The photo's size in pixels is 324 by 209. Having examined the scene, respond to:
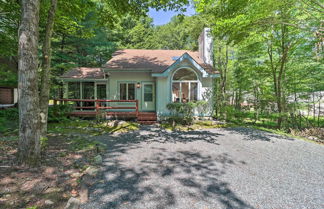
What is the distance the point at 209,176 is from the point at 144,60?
9948 millimetres

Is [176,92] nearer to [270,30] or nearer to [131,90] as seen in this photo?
[131,90]

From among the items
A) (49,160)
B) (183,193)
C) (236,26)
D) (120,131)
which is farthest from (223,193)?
(236,26)

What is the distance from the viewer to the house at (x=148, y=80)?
9555 mm

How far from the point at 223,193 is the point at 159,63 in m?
9.66

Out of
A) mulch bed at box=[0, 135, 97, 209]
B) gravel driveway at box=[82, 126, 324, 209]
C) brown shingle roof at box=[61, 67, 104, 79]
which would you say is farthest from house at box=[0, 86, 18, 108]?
gravel driveway at box=[82, 126, 324, 209]

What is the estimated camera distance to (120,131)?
281 inches

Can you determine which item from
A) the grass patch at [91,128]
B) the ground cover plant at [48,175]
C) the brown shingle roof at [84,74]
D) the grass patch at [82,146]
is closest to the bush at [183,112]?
the grass patch at [91,128]

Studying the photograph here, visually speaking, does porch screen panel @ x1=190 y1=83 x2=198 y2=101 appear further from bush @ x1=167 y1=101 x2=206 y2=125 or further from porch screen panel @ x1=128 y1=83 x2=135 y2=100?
porch screen panel @ x1=128 y1=83 x2=135 y2=100

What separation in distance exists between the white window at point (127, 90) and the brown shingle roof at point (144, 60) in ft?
4.21

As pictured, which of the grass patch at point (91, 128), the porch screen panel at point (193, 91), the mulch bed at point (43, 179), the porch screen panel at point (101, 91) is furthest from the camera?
the porch screen panel at point (101, 91)

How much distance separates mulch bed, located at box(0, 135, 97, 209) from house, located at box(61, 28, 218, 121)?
5247 millimetres

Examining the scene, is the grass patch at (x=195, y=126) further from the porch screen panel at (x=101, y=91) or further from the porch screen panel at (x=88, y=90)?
the porch screen panel at (x=88, y=90)

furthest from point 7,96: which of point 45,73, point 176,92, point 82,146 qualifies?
point 176,92

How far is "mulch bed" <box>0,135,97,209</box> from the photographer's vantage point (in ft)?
7.14
